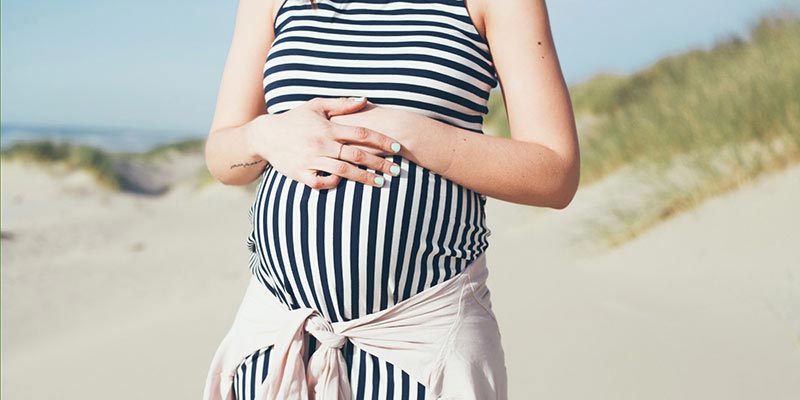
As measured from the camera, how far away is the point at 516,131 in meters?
1.47

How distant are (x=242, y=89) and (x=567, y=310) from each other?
128 inches

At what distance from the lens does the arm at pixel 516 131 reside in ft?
4.61

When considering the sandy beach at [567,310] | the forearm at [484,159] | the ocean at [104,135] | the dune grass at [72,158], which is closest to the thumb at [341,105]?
the forearm at [484,159]

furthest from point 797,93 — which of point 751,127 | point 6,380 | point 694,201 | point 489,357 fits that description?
point 6,380

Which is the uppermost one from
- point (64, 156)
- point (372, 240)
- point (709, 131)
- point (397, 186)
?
point (709, 131)

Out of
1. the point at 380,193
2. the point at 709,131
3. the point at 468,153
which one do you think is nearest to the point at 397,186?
the point at 380,193

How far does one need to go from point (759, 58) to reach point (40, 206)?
1163cm

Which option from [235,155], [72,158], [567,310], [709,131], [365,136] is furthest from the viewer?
[72,158]

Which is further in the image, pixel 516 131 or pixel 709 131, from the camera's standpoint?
pixel 709 131

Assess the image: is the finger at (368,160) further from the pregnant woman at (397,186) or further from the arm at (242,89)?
the arm at (242,89)

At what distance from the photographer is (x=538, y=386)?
12.0ft

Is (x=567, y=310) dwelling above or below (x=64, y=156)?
above

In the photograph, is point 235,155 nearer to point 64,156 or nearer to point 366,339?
point 366,339

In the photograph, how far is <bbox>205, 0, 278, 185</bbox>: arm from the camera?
5.44 feet
